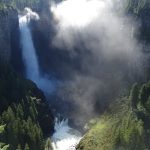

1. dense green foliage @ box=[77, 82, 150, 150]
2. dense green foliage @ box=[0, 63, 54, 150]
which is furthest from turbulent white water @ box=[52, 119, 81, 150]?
dense green foliage @ box=[77, 82, 150, 150]

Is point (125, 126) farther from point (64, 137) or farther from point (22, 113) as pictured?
point (22, 113)

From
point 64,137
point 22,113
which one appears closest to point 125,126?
point 64,137

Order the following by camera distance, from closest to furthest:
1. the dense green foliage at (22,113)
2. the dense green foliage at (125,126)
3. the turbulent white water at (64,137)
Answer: the dense green foliage at (22,113), the dense green foliage at (125,126), the turbulent white water at (64,137)

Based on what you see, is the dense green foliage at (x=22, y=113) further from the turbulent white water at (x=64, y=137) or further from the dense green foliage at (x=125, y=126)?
the dense green foliage at (x=125, y=126)

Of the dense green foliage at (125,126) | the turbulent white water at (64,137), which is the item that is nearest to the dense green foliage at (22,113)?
the turbulent white water at (64,137)

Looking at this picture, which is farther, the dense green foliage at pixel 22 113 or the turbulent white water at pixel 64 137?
the turbulent white water at pixel 64 137

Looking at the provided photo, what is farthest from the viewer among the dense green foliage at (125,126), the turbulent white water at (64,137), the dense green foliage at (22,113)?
the turbulent white water at (64,137)

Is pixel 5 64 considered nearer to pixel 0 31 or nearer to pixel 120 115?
pixel 0 31
